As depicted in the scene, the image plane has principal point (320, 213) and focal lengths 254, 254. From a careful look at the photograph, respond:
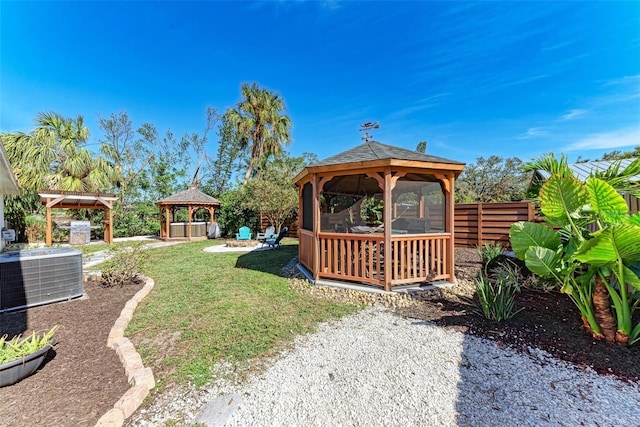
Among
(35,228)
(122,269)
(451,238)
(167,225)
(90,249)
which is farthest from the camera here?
(167,225)

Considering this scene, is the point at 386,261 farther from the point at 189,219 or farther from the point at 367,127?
the point at 189,219

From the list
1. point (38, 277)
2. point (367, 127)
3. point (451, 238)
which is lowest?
point (38, 277)

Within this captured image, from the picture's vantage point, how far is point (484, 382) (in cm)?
236

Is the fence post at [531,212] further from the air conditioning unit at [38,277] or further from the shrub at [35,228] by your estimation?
the shrub at [35,228]

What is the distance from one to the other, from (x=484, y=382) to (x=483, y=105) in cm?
1498

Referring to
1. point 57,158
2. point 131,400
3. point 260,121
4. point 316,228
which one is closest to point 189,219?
point 57,158

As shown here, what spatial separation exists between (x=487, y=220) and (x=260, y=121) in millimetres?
15201

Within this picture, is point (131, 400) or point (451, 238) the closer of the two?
point (131, 400)

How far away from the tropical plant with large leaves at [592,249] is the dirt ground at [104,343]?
32cm

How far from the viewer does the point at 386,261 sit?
4.77 m

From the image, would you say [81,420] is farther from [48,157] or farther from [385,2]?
[48,157]

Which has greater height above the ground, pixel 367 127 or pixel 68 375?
pixel 367 127

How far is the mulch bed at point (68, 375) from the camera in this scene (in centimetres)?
193

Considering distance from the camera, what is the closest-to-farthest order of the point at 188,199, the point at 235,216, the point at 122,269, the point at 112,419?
1. the point at 112,419
2. the point at 122,269
3. the point at 188,199
4. the point at 235,216
